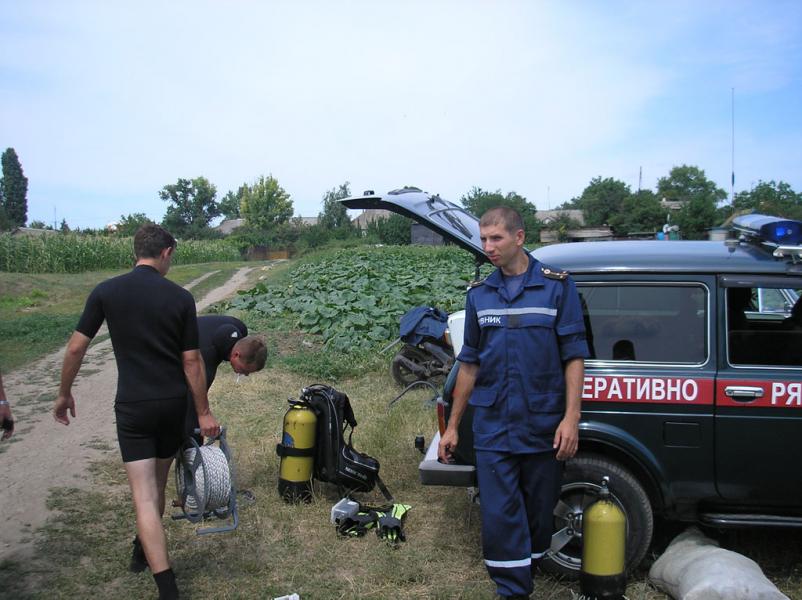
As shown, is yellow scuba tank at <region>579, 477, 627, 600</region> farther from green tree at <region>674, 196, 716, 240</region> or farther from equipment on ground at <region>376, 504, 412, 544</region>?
green tree at <region>674, 196, 716, 240</region>

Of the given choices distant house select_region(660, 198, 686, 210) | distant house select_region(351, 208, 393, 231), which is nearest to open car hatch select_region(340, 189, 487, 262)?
distant house select_region(351, 208, 393, 231)

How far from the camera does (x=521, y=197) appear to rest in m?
76.1

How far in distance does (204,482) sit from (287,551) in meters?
0.76

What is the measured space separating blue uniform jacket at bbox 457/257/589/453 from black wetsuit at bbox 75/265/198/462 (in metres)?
1.69

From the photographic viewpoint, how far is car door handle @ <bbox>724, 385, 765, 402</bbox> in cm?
398

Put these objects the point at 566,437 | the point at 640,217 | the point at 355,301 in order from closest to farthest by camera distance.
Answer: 1. the point at 566,437
2. the point at 355,301
3. the point at 640,217

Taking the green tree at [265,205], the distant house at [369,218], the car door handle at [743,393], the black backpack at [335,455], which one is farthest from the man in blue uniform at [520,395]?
the green tree at [265,205]

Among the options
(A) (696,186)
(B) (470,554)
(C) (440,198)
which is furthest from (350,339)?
(A) (696,186)

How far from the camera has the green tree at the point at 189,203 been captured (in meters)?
94.5

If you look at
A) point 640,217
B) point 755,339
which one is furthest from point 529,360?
point 640,217

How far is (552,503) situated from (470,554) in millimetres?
1243

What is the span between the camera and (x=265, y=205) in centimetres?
8738

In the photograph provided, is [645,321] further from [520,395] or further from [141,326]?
[141,326]

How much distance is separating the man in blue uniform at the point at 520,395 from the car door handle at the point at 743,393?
107cm
